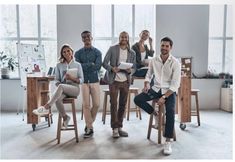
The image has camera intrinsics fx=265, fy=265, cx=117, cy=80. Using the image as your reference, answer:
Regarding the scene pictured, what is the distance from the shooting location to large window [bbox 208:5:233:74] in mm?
5957

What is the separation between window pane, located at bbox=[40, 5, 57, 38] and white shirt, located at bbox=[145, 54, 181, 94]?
329 centimetres

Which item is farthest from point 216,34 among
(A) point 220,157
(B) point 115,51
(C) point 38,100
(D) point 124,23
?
(C) point 38,100

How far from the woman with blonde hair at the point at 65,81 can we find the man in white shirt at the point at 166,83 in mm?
899

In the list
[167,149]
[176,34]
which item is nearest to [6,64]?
[176,34]

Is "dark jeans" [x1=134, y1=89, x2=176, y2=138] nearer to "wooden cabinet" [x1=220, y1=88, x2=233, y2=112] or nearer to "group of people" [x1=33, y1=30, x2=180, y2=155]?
"group of people" [x1=33, y1=30, x2=180, y2=155]

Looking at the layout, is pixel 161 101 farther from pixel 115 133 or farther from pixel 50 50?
pixel 50 50

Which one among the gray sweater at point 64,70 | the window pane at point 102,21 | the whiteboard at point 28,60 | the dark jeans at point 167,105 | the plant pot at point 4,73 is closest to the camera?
the dark jeans at point 167,105

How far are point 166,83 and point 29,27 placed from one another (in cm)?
382

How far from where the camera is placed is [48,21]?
581 centimetres

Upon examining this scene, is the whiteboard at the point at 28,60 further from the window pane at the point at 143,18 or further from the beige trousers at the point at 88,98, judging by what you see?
the window pane at the point at 143,18

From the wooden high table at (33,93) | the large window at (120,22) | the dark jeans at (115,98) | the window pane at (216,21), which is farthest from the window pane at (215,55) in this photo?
the wooden high table at (33,93)

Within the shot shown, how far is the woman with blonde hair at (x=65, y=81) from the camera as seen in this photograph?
11.3 ft

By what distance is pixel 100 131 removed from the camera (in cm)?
394

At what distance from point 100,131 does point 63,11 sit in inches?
113
